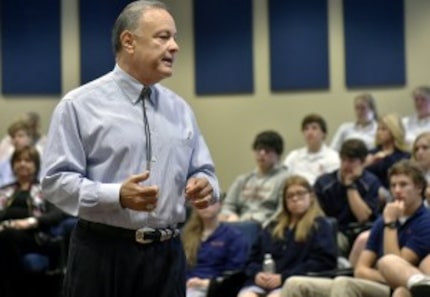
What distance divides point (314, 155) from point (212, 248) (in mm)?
1826

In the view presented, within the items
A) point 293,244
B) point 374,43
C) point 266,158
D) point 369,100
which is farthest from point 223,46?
A: point 293,244

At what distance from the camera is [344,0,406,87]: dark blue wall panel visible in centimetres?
718

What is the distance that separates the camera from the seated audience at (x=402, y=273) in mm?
3764

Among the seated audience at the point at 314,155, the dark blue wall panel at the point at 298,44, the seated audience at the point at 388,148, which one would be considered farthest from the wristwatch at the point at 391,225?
the dark blue wall panel at the point at 298,44

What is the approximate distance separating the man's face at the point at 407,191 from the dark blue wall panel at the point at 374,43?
3.11m

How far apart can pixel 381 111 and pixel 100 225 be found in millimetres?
5333

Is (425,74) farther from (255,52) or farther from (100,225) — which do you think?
(100,225)

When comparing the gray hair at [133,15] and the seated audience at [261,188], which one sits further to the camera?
the seated audience at [261,188]

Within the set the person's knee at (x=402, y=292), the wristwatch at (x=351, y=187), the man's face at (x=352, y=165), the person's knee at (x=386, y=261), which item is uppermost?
the man's face at (x=352, y=165)

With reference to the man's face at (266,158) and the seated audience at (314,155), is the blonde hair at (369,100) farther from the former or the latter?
the man's face at (266,158)

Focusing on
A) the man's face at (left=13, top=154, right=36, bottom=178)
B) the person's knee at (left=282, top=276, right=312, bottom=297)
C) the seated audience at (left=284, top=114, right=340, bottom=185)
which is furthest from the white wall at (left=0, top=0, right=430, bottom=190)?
the person's knee at (left=282, top=276, right=312, bottom=297)

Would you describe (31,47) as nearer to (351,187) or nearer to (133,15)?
(351,187)

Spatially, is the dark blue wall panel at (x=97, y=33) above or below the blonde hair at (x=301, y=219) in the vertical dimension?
above

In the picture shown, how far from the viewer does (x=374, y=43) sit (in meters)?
7.25
